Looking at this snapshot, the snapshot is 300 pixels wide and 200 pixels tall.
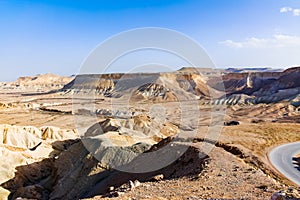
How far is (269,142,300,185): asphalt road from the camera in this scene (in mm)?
21077

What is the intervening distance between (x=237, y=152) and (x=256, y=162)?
2.91 m

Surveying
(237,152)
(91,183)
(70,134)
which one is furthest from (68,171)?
(70,134)

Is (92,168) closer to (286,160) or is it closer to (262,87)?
(286,160)

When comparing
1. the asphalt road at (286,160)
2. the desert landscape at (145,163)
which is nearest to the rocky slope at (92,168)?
the desert landscape at (145,163)

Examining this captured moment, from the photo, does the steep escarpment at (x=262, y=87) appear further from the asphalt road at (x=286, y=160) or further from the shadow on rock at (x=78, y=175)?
the shadow on rock at (x=78, y=175)

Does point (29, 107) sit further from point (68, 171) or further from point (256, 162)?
point (256, 162)

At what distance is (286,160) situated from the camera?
976 inches

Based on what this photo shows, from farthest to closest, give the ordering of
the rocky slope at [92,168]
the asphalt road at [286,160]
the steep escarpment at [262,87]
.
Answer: the steep escarpment at [262,87] → the rocky slope at [92,168] → the asphalt road at [286,160]

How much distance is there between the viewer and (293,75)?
375 feet

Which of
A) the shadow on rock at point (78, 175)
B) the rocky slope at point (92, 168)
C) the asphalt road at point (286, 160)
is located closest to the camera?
the shadow on rock at point (78, 175)

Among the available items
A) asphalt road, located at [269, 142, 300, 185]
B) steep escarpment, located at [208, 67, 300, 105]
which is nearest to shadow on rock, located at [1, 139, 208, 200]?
asphalt road, located at [269, 142, 300, 185]

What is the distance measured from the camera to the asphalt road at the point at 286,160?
21.1m

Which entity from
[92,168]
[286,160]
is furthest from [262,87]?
[92,168]

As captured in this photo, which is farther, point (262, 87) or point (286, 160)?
point (262, 87)
